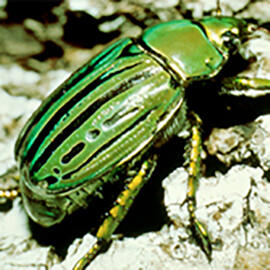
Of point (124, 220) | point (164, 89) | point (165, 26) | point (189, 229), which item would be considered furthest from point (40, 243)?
point (165, 26)

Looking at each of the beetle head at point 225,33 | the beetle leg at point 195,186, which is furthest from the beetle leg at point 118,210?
the beetle head at point 225,33

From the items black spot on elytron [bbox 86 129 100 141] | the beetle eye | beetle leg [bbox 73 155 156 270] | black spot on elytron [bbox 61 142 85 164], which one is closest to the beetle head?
the beetle eye

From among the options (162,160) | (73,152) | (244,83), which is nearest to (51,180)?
(73,152)

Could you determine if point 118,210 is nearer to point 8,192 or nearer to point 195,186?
point 195,186

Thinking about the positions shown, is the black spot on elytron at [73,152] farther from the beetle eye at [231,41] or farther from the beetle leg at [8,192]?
the beetle eye at [231,41]

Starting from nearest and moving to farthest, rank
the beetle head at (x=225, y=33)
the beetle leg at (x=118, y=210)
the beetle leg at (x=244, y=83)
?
the beetle leg at (x=118, y=210) < the beetle leg at (x=244, y=83) < the beetle head at (x=225, y=33)

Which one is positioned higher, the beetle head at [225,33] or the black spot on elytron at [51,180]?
the beetle head at [225,33]

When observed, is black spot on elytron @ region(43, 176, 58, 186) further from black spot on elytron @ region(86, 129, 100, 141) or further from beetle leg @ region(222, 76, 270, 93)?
beetle leg @ region(222, 76, 270, 93)

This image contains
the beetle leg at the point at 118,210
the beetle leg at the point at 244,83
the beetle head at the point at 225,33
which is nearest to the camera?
the beetle leg at the point at 118,210
